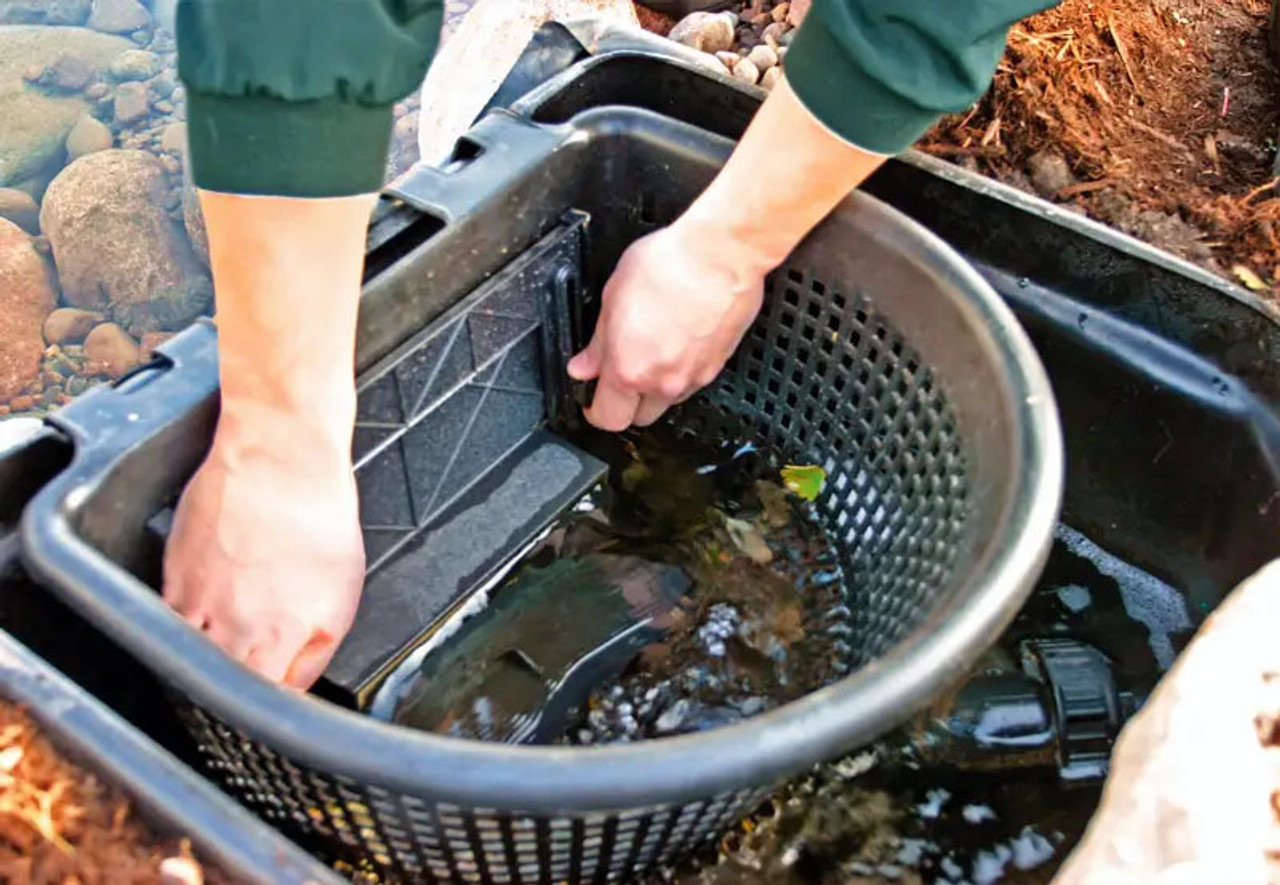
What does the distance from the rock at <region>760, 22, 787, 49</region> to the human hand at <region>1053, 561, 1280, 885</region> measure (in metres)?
1.09

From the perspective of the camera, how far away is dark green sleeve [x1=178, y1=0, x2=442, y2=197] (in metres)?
0.62

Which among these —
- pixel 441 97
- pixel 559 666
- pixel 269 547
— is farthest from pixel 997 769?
pixel 441 97

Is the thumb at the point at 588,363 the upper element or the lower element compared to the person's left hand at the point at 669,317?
lower

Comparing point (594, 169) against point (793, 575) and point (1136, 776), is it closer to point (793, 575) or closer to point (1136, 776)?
point (793, 575)

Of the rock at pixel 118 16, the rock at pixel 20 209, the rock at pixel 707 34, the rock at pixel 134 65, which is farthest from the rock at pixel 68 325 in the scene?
the rock at pixel 707 34

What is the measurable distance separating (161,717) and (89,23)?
2562mm

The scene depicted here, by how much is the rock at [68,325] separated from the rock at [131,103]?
2.19ft

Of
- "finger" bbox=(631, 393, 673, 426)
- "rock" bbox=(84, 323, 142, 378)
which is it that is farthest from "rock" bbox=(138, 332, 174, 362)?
"finger" bbox=(631, 393, 673, 426)

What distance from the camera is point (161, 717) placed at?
0.91 metres

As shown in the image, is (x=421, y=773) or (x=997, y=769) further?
(x=997, y=769)

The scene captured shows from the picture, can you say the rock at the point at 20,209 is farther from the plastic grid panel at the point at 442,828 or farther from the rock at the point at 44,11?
the plastic grid panel at the point at 442,828

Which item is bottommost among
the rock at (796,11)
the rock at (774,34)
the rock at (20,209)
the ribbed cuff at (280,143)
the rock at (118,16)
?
the rock at (20,209)

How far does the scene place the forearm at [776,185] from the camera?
3.05 ft

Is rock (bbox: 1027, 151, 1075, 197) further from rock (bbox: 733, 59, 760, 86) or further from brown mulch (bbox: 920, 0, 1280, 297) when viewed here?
rock (bbox: 733, 59, 760, 86)
